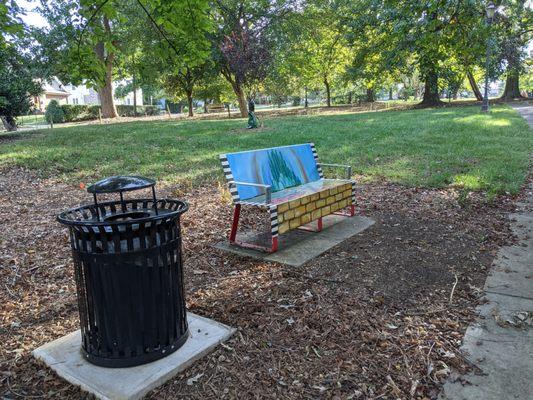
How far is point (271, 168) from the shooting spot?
5.45 m

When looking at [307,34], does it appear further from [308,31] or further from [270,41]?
[270,41]

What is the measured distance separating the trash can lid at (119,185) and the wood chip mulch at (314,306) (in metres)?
1.14

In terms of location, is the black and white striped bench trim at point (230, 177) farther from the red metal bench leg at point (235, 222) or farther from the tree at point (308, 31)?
the tree at point (308, 31)

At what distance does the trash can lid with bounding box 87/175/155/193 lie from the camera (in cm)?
263

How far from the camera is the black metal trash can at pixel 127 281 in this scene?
2607 millimetres

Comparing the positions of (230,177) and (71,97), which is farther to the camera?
(71,97)

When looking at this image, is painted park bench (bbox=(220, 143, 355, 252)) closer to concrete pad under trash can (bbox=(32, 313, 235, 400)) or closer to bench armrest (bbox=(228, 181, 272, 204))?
bench armrest (bbox=(228, 181, 272, 204))

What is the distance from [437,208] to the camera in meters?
6.22

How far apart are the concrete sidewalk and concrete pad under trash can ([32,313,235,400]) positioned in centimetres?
148

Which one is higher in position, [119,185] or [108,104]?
[108,104]

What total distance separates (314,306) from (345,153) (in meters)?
7.72

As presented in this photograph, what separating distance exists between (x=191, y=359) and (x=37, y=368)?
37.5 inches

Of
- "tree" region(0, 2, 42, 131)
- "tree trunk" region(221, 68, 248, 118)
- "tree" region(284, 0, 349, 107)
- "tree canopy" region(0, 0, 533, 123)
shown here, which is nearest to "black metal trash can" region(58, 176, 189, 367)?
"tree canopy" region(0, 0, 533, 123)

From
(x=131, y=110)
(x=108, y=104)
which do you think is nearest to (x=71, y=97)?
(x=131, y=110)
